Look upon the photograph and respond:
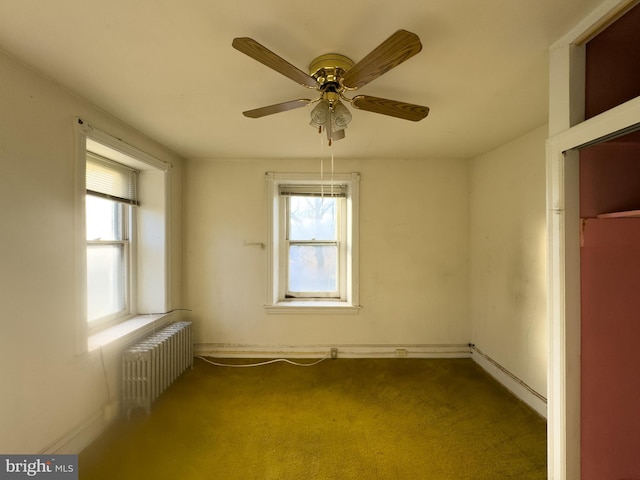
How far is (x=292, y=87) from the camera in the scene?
59.4 inches

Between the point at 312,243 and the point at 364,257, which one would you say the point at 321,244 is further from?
the point at 364,257

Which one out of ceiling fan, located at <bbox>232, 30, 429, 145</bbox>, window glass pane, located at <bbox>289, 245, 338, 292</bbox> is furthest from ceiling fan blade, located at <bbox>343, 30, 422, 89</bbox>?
window glass pane, located at <bbox>289, 245, 338, 292</bbox>

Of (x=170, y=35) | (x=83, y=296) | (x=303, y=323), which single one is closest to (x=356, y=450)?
(x=303, y=323)

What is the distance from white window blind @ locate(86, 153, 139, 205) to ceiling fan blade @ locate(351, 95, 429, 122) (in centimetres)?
199

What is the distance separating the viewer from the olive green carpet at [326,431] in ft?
5.05

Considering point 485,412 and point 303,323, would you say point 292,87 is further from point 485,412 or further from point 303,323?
point 485,412

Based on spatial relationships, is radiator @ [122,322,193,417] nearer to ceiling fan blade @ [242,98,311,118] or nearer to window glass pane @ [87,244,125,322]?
window glass pane @ [87,244,125,322]

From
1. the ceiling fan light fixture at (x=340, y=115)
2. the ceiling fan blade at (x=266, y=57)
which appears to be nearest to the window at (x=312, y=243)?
the ceiling fan light fixture at (x=340, y=115)

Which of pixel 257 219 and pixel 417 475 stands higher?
pixel 257 219

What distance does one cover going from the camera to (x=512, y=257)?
234 centimetres

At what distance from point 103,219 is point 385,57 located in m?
2.42

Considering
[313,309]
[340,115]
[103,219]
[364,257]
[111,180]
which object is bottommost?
[313,309]

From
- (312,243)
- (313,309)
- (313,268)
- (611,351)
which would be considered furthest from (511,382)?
(312,243)

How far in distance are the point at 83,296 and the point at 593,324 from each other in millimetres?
2719
